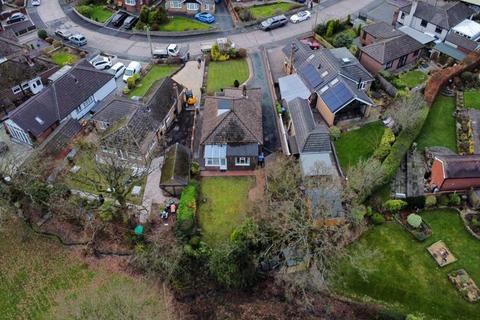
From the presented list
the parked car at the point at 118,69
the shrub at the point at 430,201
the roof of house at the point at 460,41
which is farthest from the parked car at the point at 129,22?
the shrub at the point at 430,201

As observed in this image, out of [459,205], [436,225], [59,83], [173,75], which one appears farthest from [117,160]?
[459,205]

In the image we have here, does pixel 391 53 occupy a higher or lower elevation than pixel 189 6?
higher

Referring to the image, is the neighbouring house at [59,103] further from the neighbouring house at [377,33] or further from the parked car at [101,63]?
the neighbouring house at [377,33]

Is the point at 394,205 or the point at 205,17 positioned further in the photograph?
the point at 205,17

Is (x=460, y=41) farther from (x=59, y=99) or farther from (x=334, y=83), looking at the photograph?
(x=59, y=99)

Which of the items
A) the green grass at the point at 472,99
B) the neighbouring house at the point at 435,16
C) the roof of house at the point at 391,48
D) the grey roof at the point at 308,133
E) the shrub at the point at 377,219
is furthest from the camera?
the neighbouring house at the point at 435,16

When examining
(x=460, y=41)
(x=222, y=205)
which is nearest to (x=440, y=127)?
(x=460, y=41)
